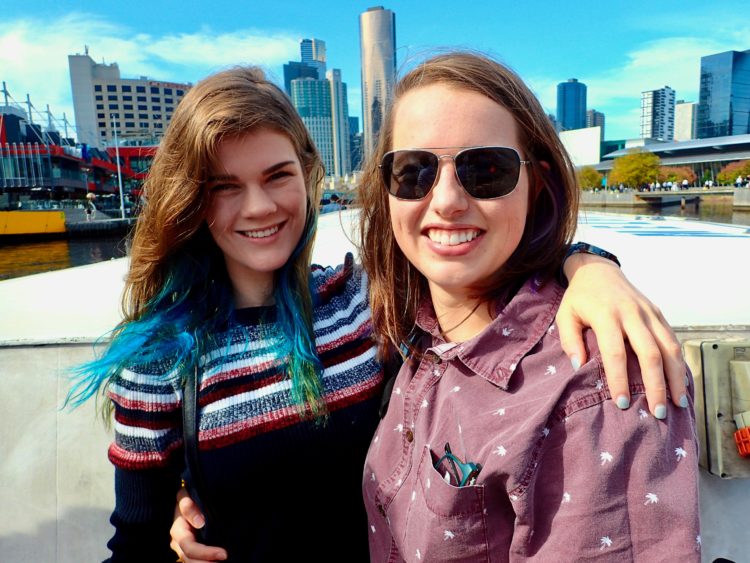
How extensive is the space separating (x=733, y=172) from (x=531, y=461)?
74.6m

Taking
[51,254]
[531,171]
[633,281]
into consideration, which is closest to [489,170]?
[531,171]

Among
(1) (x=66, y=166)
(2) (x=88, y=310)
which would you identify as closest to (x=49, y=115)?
(1) (x=66, y=166)

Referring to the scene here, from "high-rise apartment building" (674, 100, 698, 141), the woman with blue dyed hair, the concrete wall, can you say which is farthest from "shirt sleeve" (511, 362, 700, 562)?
"high-rise apartment building" (674, 100, 698, 141)

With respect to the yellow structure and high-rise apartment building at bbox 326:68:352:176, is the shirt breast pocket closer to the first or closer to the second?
the yellow structure

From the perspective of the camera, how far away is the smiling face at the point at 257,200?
4.67 ft

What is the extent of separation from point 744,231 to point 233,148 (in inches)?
243

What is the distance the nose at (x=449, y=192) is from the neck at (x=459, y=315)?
0.25m

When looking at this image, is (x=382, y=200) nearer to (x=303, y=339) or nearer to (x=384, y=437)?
(x=303, y=339)

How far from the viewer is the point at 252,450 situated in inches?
53.7

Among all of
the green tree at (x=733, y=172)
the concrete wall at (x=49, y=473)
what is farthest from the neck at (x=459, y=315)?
the green tree at (x=733, y=172)

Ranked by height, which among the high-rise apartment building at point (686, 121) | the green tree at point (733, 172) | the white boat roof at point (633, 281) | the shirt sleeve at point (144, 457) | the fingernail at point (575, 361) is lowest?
the shirt sleeve at point (144, 457)

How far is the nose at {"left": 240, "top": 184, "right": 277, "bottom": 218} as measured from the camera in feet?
4.68

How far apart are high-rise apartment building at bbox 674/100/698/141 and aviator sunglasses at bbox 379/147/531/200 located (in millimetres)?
153587

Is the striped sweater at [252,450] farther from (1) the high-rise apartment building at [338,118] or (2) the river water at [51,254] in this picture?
(1) the high-rise apartment building at [338,118]
